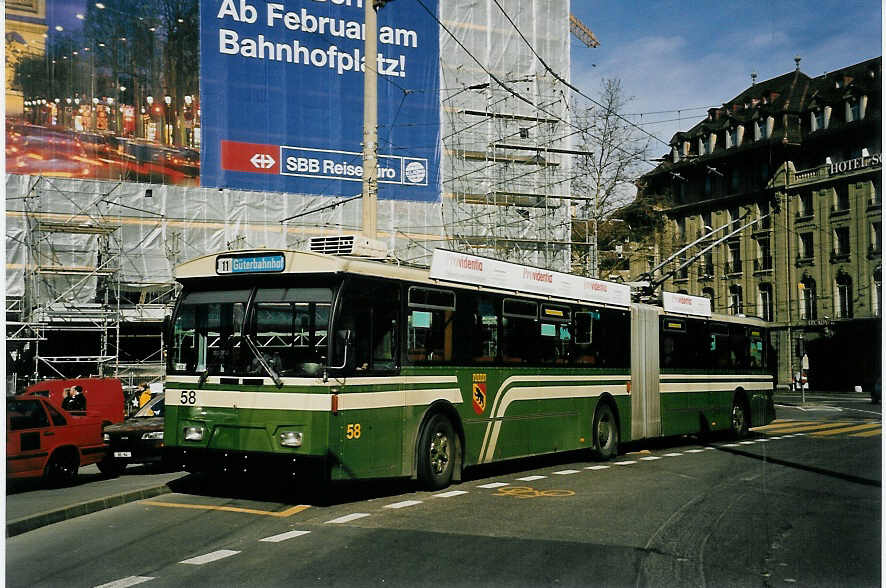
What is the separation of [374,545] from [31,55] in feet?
76.7

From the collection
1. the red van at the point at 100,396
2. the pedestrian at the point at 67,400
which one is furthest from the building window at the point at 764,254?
the pedestrian at the point at 67,400

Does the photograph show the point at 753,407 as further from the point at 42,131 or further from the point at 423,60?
the point at 42,131

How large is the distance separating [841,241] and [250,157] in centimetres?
2168

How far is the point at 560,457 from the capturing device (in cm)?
1728

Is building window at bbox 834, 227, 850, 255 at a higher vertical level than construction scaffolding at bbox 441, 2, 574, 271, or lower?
lower

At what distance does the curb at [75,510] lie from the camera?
9.52m

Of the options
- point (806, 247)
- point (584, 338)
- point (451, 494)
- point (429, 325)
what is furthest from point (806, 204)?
point (451, 494)

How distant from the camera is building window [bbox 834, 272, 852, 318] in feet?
47.9

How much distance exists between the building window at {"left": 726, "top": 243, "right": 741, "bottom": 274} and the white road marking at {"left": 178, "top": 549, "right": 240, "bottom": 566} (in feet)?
61.6

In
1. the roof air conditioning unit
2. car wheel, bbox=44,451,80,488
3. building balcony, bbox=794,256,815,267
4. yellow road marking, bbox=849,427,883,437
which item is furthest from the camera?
yellow road marking, bbox=849,427,883,437

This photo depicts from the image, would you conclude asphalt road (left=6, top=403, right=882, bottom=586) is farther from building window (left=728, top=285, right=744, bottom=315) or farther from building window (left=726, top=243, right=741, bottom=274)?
building window (left=726, top=243, right=741, bottom=274)

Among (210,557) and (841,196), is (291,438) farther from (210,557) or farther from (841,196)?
(841,196)

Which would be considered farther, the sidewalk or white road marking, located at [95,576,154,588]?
the sidewalk

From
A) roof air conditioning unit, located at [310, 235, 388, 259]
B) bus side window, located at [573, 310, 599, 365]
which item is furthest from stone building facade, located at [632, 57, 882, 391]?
roof air conditioning unit, located at [310, 235, 388, 259]
